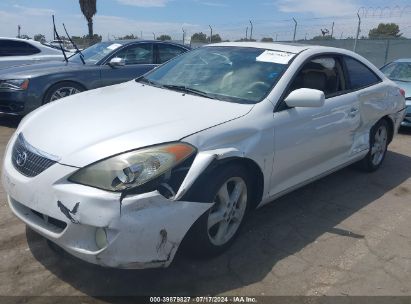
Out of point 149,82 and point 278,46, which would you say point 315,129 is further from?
point 149,82

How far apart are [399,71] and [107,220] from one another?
25.9ft

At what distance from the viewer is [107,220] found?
233cm

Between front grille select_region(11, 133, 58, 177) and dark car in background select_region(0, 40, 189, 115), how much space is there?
4.06 m

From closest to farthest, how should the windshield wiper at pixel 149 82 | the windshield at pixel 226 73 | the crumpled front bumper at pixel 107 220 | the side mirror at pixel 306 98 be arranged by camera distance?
the crumpled front bumper at pixel 107 220 < the side mirror at pixel 306 98 < the windshield at pixel 226 73 < the windshield wiper at pixel 149 82

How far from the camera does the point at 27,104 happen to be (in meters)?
6.57

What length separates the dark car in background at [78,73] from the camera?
660cm

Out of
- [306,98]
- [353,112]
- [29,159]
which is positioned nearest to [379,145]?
[353,112]

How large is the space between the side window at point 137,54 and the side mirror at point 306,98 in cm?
481

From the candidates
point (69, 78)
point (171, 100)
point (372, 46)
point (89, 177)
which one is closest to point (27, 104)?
point (69, 78)

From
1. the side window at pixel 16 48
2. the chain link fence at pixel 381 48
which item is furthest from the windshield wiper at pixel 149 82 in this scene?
the chain link fence at pixel 381 48

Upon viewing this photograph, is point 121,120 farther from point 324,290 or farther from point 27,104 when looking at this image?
point 27,104

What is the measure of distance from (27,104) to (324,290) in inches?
215

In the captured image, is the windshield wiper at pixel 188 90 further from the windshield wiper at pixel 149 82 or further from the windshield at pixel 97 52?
the windshield at pixel 97 52

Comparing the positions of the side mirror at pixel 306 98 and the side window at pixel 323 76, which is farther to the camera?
the side window at pixel 323 76
